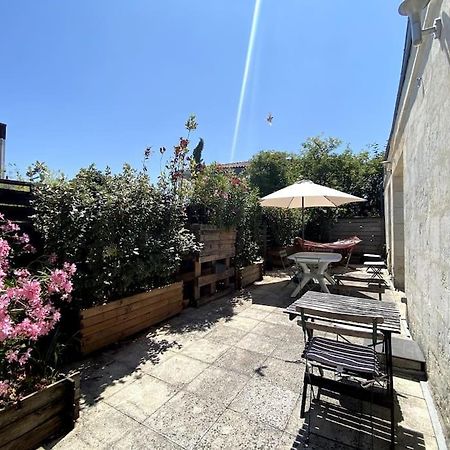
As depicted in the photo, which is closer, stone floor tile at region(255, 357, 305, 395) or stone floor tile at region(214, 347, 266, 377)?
stone floor tile at region(255, 357, 305, 395)

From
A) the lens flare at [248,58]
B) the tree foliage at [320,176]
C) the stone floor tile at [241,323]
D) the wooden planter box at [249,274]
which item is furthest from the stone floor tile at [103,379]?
the lens flare at [248,58]

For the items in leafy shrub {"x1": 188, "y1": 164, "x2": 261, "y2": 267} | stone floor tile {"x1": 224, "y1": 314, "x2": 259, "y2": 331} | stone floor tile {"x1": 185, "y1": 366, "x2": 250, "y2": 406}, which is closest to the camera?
stone floor tile {"x1": 185, "y1": 366, "x2": 250, "y2": 406}

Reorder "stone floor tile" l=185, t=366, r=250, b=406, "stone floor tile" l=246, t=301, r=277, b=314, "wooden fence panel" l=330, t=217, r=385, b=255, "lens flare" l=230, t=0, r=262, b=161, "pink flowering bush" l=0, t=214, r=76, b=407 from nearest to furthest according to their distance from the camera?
"pink flowering bush" l=0, t=214, r=76, b=407
"stone floor tile" l=185, t=366, r=250, b=406
"stone floor tile" l=246, t=301, r=277, b=314
"lens flare" l=230, t=0, r=262, b=161
"wooden fence panel" l=330, t=217, r=385, b=255

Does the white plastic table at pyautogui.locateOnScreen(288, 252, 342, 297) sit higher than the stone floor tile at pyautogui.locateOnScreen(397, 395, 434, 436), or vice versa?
the white plastic table at pyautogui.locateOnScreen(288, 252, 342, 297)

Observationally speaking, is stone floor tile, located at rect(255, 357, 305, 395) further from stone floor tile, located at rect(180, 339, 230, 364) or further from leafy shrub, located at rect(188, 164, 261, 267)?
leafy shrub, located at rect(188, 164, 261, 267)

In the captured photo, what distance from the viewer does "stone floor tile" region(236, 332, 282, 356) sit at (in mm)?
2947

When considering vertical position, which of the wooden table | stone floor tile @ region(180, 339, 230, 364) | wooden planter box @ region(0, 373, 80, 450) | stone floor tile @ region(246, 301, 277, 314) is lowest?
stone floor tile @ region(180, 339, 230, 364)

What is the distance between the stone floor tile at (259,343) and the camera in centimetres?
→ 295

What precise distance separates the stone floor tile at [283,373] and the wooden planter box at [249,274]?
112 inches

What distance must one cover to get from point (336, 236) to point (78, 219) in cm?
949

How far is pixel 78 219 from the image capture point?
9.37 ft

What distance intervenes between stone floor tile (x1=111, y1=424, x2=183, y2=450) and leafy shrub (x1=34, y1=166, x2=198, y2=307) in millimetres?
1575

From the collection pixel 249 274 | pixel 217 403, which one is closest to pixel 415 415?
pixel 217 403

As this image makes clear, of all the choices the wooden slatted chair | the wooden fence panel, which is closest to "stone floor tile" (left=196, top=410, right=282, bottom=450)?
the wooden slatted chair
